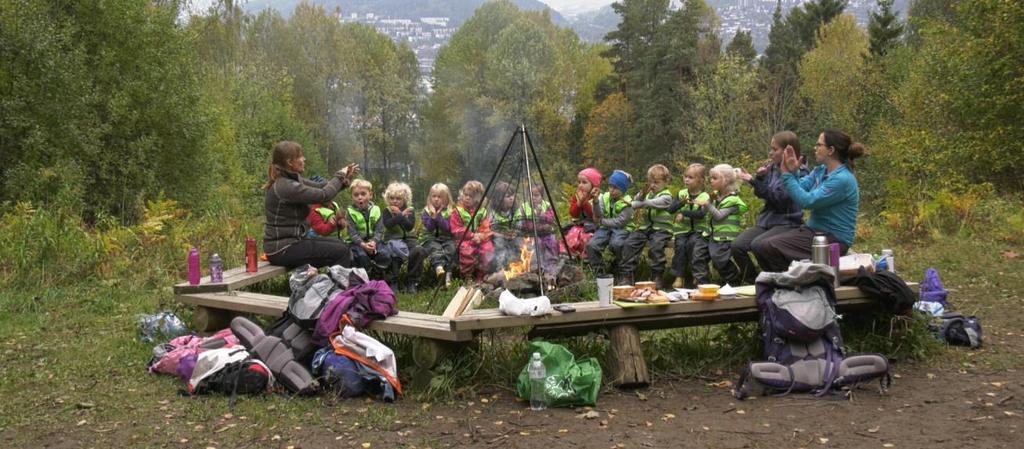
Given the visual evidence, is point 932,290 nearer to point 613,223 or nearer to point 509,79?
point 613,223

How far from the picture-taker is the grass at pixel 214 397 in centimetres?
471

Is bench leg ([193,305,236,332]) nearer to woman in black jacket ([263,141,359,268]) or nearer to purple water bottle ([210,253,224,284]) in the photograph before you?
purple water bottle ([210,253,224,284])

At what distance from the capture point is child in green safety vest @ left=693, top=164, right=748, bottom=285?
7.63 meters

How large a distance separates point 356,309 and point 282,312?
78 centimetres

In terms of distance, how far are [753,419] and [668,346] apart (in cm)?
121

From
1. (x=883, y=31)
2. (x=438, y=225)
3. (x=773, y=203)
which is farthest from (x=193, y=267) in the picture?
(x=883, y=31)

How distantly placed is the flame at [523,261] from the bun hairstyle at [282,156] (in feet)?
6.75

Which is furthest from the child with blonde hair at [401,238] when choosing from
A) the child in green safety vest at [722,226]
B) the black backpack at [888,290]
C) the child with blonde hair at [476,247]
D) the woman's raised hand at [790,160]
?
the black backpack at [888,290]

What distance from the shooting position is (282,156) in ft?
23.4

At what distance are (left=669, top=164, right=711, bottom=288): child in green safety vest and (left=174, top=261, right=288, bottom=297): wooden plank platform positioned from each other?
12.1 ft

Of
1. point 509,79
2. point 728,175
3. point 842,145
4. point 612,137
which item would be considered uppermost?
point 509,79

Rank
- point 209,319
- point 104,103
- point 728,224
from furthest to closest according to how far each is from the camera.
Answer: point 104,103, point 728,224, point 209,319

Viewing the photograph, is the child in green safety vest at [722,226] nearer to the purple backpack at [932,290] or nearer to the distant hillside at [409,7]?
the purple backpack at [932,290]

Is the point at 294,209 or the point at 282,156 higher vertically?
the point at 282,156
